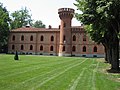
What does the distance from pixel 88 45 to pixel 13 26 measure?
31913mm

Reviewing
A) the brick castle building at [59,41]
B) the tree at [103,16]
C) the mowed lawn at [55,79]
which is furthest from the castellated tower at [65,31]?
the mowed lawn at [55,79]

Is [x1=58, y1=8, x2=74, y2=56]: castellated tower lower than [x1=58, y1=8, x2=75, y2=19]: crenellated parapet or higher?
lower

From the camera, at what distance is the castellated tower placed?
72625 mm

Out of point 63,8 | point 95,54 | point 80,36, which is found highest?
point 63,8

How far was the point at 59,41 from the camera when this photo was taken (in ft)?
254

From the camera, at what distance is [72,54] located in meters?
74.8

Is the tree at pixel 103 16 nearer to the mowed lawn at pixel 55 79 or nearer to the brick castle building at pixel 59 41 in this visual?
the mowed lawn at pixel 55 79

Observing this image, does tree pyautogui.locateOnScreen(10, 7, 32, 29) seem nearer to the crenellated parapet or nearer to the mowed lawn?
the crenellated parapet

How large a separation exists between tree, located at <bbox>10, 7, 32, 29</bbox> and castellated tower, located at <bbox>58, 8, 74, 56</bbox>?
A: 27674 mm

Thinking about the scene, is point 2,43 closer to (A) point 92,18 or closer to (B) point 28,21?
(B) point 28,21

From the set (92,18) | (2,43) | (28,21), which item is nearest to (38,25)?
(28,21)

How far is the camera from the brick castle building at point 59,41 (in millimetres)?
73062

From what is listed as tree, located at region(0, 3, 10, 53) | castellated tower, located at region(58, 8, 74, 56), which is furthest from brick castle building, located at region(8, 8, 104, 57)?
tree, located at region(0, 3, 10, 53)

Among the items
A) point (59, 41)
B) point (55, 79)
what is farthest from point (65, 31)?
point (55, 79)
